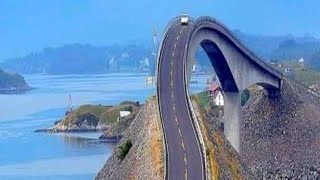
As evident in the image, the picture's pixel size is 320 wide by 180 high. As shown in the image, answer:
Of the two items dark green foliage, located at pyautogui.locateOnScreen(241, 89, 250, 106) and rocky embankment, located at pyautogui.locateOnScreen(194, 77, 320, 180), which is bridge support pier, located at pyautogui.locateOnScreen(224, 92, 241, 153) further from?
dark green foliage, located at pyautogui.locateOnScreen(241, 89, 250, 106)

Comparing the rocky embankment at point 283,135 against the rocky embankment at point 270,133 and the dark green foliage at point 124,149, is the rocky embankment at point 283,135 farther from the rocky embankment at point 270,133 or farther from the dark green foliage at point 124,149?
the dark green foliage at point 124,149

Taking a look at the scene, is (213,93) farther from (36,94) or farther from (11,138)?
(36,94)

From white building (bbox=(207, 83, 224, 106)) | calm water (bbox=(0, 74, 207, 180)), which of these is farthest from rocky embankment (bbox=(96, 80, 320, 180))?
white building (bbox=(207, 83, 224, 106))

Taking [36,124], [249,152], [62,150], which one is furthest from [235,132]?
[36,124]

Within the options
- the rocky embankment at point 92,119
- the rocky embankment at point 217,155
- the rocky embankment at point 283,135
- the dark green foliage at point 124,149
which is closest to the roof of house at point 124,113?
the rocky embankment at point 92,119

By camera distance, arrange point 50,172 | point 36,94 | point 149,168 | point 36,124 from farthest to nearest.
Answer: point 36,94, point 36,124, point 50,172, point 149,168

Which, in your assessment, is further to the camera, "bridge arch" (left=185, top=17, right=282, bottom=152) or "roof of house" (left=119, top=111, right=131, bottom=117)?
"roof of house" (left=119, top=111, right=131, bottom=117)
